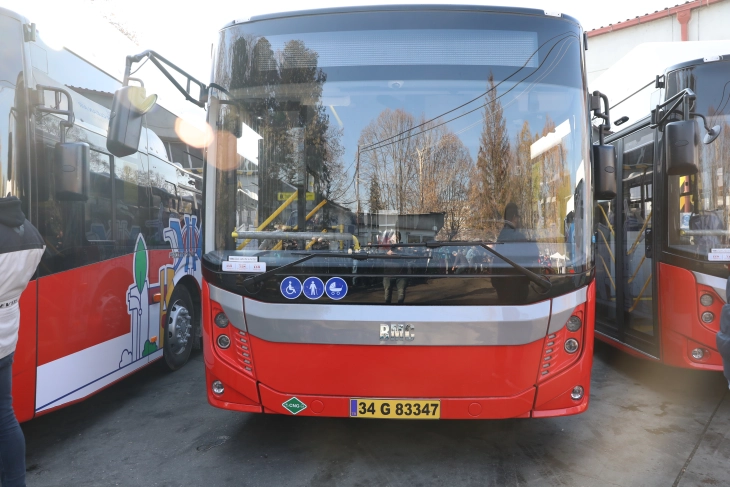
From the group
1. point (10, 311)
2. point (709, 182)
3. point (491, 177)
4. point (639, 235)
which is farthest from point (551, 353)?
point (10, 311)

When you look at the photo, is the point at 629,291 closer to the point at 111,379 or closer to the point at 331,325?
the point at 331,325

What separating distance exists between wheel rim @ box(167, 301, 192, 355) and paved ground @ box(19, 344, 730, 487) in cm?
81

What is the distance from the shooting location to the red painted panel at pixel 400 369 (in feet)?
11.7

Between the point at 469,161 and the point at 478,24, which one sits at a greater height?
the point at 478,24

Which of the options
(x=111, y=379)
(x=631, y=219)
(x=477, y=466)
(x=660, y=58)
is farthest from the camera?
(x=631, y=219)

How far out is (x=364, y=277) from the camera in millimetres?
3568

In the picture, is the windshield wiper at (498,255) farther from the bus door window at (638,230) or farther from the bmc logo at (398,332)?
the bus door window at (638,230)

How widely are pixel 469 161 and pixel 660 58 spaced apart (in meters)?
3.40

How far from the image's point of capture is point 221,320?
3.84m

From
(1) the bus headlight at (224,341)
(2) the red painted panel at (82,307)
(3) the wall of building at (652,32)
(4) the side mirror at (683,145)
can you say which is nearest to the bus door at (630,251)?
(4) the side mirror at (683,145)

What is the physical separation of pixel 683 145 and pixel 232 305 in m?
3.51

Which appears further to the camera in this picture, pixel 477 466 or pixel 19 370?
pixel 477 466

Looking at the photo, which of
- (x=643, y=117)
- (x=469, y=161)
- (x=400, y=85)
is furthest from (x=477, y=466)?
(x=643, y=117)

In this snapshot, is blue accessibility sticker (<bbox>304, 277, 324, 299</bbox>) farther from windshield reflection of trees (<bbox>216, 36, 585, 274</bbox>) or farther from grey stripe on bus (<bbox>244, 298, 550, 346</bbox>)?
windshield reflection of trees (<bbox>216, 36, 585, 274</bbox>)
